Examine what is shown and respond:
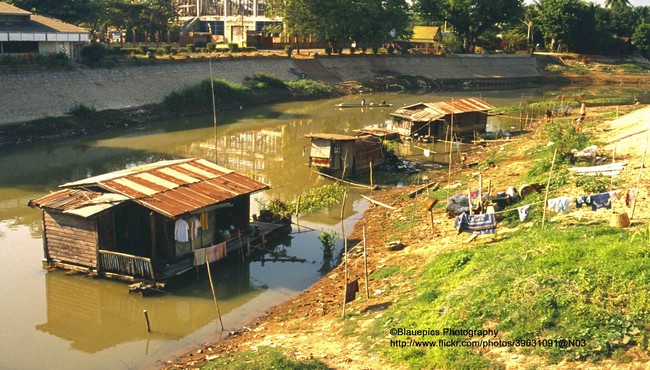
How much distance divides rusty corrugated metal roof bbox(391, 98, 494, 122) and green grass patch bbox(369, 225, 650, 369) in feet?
77.3

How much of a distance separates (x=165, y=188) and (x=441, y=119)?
22399 millimetres

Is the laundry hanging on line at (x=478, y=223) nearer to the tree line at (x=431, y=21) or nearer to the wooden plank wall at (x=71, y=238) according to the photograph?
the wooden plank wall at (x=71, y=238)

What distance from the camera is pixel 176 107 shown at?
5141cm

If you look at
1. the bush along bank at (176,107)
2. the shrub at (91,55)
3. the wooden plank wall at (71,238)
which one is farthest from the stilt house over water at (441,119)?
the wooden plank wall at (71,238)

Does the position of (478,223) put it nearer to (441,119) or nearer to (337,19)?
(441,119)

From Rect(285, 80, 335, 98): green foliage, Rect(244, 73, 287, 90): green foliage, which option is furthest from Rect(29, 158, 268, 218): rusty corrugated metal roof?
Rect(285, 80, 335, 98): green foliage

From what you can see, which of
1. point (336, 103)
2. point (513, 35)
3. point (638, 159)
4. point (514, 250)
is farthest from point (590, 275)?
point (513, 35)

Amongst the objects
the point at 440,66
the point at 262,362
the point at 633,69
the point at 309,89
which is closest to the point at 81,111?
the point at 309,89

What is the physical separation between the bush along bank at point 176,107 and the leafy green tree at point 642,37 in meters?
47.7

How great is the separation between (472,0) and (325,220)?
59.1 m

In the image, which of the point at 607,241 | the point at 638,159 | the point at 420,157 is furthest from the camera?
the point at 420,157

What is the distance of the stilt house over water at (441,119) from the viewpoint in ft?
131

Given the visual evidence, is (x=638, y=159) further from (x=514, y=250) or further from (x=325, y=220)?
(x=325, y=220)

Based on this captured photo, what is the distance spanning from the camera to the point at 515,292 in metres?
14.0
